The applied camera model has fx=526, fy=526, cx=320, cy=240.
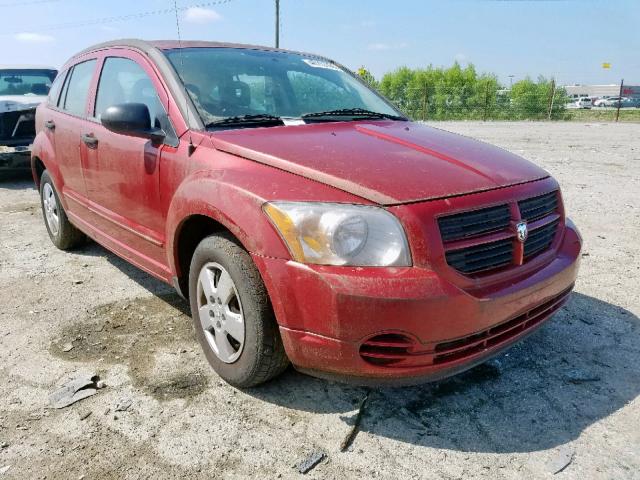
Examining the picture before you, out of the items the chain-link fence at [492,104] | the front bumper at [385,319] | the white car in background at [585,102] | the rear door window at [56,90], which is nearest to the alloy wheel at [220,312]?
the front bumper at [385,319]

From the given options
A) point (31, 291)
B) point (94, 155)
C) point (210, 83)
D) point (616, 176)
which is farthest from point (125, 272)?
point (616, 176)

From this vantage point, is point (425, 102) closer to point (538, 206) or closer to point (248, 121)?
point (248, 121)

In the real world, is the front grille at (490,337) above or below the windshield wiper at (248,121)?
below

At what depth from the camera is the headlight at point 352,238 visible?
2.04m

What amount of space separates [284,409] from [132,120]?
5.62 ft

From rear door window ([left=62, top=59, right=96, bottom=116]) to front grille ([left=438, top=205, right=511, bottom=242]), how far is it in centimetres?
300

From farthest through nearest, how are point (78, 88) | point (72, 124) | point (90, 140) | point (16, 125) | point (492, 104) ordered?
1. point (492, 104)
2. point (16, 125)
3. point (78, 88)
4. point (72, 124)
5. point (90, 140)

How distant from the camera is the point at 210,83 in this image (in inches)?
119

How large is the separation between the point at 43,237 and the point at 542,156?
9.22 m

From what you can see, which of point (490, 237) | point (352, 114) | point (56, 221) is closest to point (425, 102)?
point (56, 221)

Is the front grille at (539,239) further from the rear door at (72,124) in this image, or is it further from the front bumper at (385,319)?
the rear door at (72,124)

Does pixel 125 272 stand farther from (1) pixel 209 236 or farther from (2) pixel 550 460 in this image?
(2) pixel 550 460

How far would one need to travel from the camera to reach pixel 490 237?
221 cm

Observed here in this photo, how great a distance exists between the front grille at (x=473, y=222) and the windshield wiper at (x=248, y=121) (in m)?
1.25
